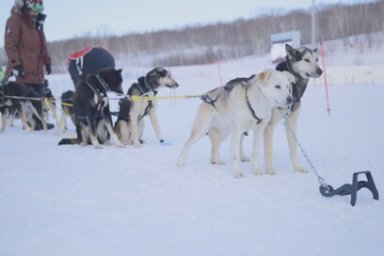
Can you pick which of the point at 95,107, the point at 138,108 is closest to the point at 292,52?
the point at 138,108

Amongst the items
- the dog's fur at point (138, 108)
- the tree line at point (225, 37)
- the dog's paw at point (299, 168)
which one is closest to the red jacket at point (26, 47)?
the dog's fur at point (138, 108)

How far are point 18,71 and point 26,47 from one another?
0.39 meters

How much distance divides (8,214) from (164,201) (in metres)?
0.93

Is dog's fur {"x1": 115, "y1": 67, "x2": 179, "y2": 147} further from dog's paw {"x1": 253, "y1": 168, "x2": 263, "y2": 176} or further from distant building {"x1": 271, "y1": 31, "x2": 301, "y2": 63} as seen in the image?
distant building {"x1": 271, "y1": 31, "x2": 301, "y2": 63}

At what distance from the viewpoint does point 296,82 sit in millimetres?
3475

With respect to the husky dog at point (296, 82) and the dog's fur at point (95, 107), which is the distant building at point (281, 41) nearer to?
the dog's fur at point (95, 107)

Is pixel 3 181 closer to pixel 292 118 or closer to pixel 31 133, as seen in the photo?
pixel 292 118

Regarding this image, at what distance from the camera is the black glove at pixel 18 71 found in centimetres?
632

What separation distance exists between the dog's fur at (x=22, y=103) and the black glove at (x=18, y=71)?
23 cm

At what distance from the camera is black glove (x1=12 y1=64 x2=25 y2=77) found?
20.7 feet

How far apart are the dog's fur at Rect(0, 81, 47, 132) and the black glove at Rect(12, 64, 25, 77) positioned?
23 centimetres

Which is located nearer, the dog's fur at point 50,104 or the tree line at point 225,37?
the dog's fur at point 50,104

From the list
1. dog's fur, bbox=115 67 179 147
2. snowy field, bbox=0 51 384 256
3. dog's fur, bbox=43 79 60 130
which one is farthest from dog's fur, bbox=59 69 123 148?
dog's fur, bbox=43 79 60 130

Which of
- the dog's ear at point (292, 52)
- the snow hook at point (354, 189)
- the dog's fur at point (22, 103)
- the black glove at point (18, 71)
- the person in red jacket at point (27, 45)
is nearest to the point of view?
the snow hook at point (354, 189)
